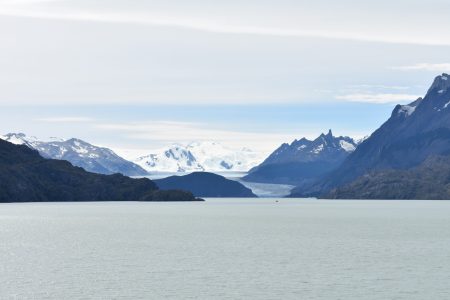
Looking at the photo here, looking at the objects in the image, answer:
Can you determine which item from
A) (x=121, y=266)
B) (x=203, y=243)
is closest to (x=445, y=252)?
(x=203, y=243)

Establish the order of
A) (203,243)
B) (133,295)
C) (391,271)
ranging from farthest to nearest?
(203,243) → (391,271) → (133,295)

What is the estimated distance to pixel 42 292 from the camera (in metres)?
93.4

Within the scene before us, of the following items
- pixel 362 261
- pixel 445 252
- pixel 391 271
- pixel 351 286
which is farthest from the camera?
pixel 445 252

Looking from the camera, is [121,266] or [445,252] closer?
[121,266]

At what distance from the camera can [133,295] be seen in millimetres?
91312

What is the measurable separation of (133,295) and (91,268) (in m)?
27.8

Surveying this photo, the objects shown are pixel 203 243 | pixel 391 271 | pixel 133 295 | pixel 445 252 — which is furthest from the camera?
pixel 203 243

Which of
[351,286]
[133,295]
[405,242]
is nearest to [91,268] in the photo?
[133,295]

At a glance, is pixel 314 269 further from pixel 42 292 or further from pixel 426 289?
Answer: pixel 42 292

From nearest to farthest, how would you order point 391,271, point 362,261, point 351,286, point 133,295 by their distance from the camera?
point 133,295
point 351,286
point 391,271
point 362,261

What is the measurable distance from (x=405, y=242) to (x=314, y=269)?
6144 cm

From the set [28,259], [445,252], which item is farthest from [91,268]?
[445,252]

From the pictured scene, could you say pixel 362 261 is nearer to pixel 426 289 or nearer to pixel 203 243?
pixel 426 289

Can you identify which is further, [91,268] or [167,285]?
[91,268]
